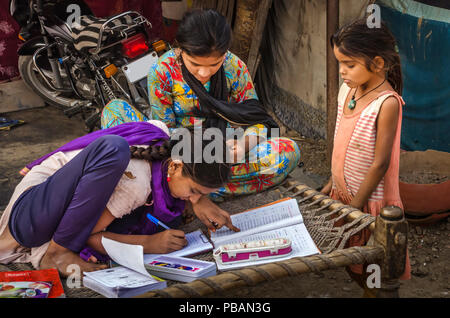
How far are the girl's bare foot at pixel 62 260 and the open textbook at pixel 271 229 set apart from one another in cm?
52

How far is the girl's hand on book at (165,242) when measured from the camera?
2076 millimetres

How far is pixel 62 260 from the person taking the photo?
194 centimetres

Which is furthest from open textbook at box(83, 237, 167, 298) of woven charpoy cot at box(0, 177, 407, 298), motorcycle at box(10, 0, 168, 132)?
motorcycle at box(10, 0, 168, 132)

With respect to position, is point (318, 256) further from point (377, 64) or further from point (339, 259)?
point (377, 64)

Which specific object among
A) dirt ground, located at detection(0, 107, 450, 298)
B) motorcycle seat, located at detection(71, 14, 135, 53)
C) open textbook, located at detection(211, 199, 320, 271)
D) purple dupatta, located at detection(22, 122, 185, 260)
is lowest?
dirt ground, located at detection(0, 107, 450, 298)

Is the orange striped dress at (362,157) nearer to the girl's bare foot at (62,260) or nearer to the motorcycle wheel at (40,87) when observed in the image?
the girl's bare foot at (62,260)

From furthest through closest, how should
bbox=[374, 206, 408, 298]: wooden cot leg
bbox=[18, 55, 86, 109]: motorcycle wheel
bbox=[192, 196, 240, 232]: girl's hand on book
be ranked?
bbox=[18, 55, 86, 109]: motorcycle wheel, bbox=[192, 196, 240, 232]: girl's hand on book, bbox=[374, 206, 408, 298]: wooden cot leg

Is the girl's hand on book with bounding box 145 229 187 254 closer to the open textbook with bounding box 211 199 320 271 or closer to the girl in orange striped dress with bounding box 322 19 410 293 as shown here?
the open textbook with bounding box 211 199 320 271

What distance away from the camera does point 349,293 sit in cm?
256

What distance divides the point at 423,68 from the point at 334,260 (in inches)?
80.4

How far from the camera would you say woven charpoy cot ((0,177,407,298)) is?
170 centimetres

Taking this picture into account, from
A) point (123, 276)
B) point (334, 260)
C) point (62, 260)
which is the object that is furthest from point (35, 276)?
point (334, 260)

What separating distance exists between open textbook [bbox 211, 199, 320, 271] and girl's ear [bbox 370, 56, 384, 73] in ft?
2.41
